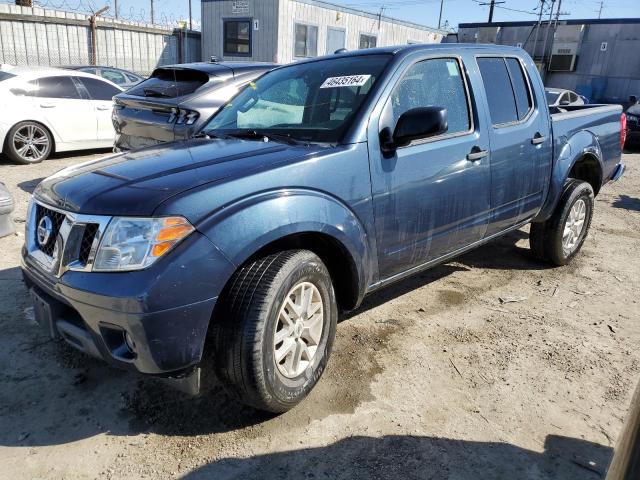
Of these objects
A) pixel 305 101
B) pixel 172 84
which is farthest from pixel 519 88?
pixel 172 84

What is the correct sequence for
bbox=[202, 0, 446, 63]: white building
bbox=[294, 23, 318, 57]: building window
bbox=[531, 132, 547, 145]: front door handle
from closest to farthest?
bbox=[531, 132, 547, 145]: front door handle, bbox=[202, 0, 446, 63]: white building, bbox=[294, 23, 318, 57]: building window

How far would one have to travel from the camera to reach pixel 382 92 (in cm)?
304

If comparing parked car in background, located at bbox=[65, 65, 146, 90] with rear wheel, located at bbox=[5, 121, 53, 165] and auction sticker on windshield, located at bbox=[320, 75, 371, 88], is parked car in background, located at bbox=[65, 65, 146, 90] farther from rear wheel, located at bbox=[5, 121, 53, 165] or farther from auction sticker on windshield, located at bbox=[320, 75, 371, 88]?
auction sticker on windshield, located at bbox=[320, 75, 371, 88]

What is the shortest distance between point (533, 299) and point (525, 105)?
155cm

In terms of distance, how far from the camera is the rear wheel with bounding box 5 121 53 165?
8.07 meters

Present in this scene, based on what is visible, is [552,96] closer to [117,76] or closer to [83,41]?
[117,76]

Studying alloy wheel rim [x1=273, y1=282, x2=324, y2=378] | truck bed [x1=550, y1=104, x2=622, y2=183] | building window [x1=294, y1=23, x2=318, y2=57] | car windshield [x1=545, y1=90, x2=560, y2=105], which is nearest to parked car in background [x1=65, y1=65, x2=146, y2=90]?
building window [x1=294, y1=23, x2=318, y2=57]

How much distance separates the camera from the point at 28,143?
823cm

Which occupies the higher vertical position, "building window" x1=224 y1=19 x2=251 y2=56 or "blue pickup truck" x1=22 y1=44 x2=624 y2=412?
"building window" x1=224 y1=19 x2=251 y2=56

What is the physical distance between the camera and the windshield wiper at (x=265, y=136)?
300 centimetres

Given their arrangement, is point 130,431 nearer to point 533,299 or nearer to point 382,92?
point 382,92

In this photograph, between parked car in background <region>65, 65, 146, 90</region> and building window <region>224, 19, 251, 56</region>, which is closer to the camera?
parked car in background <region>65, 65, 146, 90</region>

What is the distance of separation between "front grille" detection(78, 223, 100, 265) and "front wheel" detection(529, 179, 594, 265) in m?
3.84

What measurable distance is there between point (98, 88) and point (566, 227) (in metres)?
7.83
